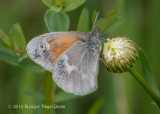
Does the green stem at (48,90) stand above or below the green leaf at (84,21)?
below

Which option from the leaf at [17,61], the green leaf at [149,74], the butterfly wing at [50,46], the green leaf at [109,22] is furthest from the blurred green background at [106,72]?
the green leaf at [149,74]

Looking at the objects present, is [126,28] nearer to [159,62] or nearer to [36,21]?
[159,62]

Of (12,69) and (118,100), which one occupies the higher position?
(12,69)

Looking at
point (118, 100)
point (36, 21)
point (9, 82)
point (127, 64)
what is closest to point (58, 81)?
point (127, 64)

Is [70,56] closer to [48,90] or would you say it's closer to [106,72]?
[48,90]

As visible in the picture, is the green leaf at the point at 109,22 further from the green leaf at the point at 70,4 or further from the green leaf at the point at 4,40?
the green leaf at the point at 4,40

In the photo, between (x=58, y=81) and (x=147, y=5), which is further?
(x=147, y=5)

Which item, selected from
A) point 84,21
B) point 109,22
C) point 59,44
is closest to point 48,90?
point 59,44
